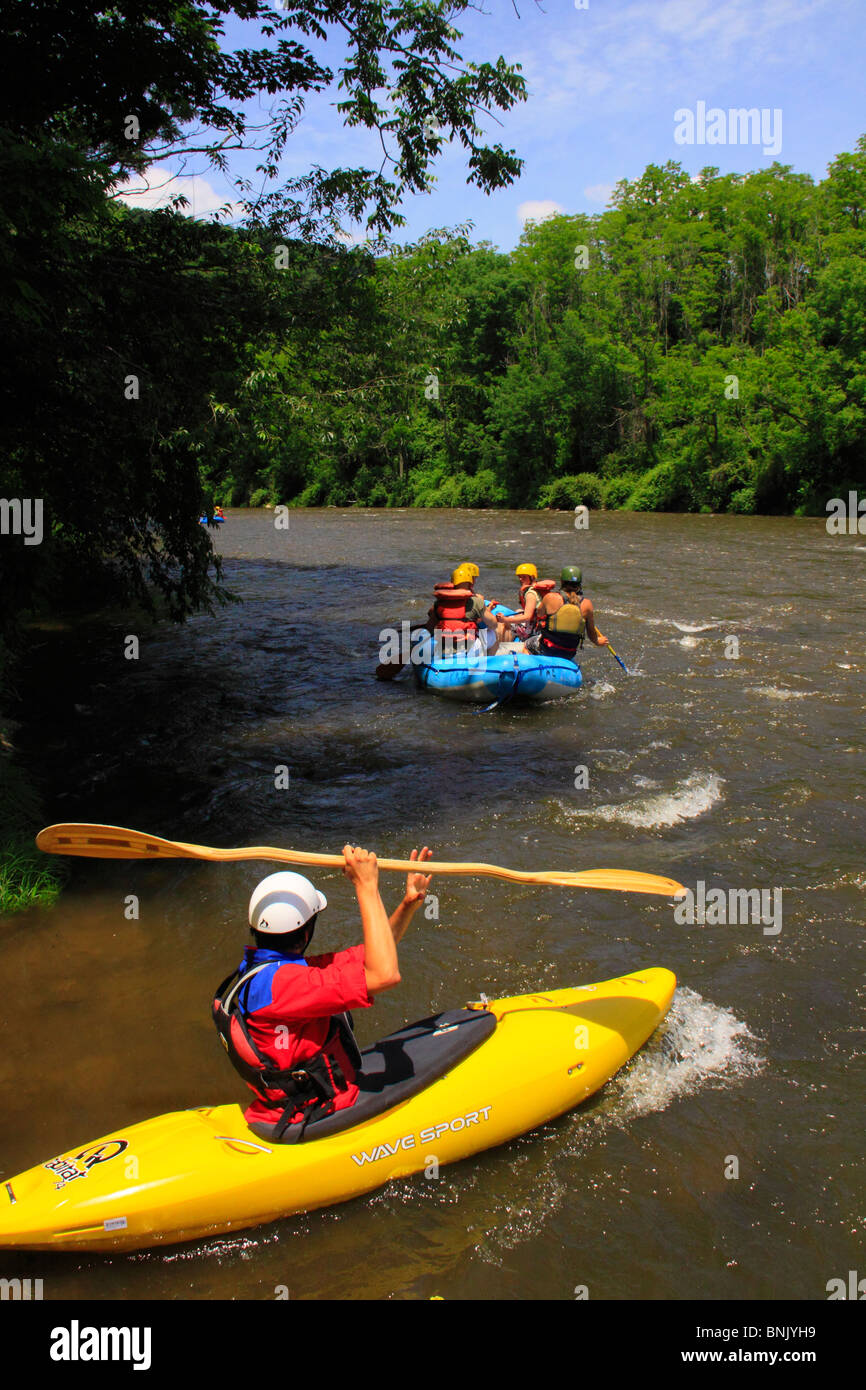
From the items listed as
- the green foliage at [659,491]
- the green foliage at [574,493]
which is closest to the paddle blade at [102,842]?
the green foliage at [659,491]

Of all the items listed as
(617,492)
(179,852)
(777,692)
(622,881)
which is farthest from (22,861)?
(617,492)

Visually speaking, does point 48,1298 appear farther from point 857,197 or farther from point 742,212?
point 742,212

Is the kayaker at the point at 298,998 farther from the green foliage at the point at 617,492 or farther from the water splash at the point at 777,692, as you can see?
the green foliage at the point at 617,492

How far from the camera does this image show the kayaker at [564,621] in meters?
10.2

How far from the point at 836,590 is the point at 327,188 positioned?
11.5m

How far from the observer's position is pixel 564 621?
10164 millimetres

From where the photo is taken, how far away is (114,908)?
18.5 ft

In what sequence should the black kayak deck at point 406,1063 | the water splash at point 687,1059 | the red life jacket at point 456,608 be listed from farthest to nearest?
1. the red life jacket at point 456,608
2. the water splash at point 687,1059
3. the black kayak deck at point 406,1063

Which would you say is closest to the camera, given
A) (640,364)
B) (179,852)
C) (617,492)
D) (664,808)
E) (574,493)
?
(179,852)

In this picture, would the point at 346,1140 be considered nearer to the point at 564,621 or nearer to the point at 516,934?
the point at 516,934

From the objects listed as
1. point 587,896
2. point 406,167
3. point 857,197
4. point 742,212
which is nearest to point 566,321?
point 742,212

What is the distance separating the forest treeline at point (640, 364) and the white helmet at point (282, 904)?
11.6m

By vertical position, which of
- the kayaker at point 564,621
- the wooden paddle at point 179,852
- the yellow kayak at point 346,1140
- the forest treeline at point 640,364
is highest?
the forest treeline at point 640,364

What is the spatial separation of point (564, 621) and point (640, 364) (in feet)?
106
